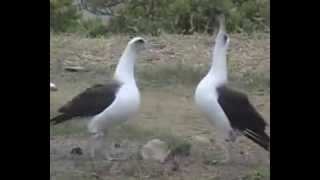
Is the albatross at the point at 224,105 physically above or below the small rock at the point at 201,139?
above

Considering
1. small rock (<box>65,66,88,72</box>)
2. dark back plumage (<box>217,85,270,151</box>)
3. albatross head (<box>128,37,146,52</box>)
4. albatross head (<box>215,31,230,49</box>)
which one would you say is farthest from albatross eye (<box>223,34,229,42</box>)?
small rock (<box>65,66,88,72</box>)

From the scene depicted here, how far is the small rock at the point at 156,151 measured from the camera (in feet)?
7.27

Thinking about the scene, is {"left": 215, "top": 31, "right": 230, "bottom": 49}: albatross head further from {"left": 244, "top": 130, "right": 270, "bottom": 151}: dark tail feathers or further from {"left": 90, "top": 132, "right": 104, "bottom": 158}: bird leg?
{"left": 90, "top": 132, "right": 104, "bottom": 158}: bird leg

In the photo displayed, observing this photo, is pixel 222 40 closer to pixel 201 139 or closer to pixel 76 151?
pixel 201 139

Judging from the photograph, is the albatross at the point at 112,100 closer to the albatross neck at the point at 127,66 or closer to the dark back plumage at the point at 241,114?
the albatross neck at the point at 127,66

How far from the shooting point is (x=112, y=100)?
7.03 ft

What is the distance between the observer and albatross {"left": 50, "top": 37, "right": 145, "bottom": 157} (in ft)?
7.00

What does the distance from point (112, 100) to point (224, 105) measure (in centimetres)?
32

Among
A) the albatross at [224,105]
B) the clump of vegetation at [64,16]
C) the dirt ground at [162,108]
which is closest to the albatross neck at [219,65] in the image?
the albatross at [224,105]

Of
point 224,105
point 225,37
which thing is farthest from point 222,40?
point 224,105

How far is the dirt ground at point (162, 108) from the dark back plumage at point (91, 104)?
0.03 metres

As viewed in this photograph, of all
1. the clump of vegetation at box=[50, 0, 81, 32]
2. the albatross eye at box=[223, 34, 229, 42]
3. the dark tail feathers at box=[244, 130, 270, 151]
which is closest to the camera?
the dark tail feathers at box=[244, 130, 270, 151]
